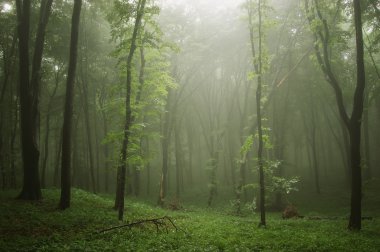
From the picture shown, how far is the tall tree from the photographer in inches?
681

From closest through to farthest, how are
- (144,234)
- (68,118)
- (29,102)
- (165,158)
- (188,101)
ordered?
(144,234)
(68,118)
(29,102)
(165,158)
(188,101)

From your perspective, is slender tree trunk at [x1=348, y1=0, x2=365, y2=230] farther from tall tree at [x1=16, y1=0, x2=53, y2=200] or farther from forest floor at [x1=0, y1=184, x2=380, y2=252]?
tall tree at [x1=16, y1=0, x2=53, y2=200]

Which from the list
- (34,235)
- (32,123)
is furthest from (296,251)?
(32,123)

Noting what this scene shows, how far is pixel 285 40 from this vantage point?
2425 centimetres

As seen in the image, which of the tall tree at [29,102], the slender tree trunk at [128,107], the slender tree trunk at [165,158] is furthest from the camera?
the slender tree trunk at [165,158]

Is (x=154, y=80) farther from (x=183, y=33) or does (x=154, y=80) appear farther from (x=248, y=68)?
(x=248, y=68)

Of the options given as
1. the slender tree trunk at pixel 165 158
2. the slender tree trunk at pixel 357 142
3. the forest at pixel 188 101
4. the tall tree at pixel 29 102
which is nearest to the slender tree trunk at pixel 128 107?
the forest at pixel 188 101

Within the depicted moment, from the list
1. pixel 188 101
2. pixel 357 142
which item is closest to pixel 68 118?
pixel 357 142

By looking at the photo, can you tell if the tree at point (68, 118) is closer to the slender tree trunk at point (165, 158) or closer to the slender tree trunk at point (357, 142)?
the slender tree trunk at point (165, 158)

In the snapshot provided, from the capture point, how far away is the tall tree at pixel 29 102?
1730cm

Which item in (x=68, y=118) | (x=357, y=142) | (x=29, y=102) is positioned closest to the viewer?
(x=357, y=142)

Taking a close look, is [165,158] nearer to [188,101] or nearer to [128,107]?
[188,101]

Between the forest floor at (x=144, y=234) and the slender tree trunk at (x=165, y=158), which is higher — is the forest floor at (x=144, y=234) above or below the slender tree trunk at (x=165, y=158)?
below

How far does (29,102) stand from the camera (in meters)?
17.8
